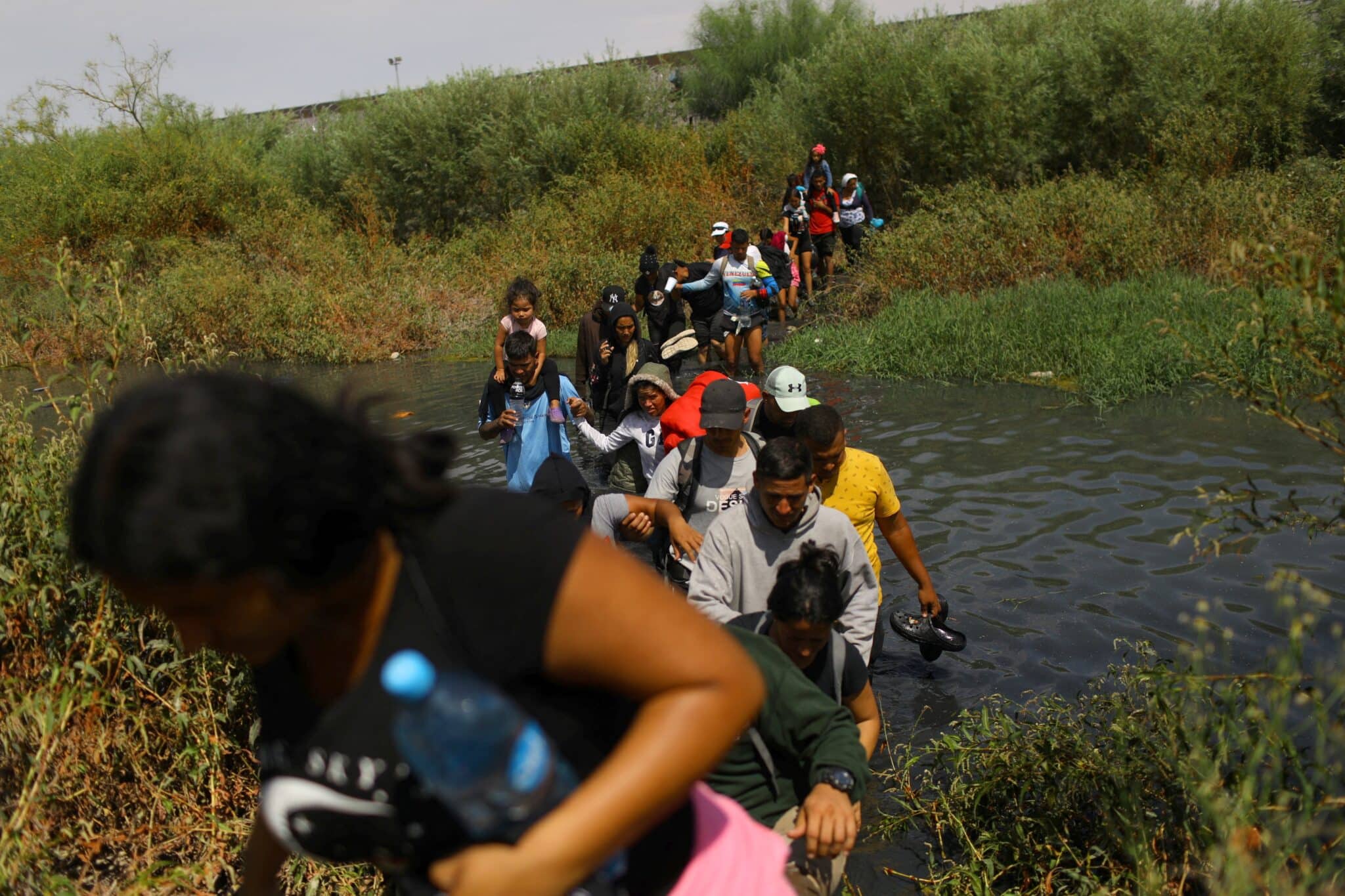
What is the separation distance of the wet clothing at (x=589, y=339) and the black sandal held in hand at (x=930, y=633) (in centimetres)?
505

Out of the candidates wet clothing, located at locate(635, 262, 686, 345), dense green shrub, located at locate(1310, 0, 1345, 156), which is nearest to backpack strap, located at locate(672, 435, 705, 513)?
wet clothing, located at locate(635, 262, 686, 345)

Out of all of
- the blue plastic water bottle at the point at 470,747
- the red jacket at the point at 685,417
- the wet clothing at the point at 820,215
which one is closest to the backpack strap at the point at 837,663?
the blue plastic water bottle at the point at 470,747

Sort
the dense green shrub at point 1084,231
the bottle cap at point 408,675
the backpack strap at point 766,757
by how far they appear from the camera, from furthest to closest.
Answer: the dense green shrub at point 1084,231, the backpack strap at point 766,757, the bottle cap at point 408,675

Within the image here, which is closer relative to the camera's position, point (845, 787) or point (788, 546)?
point (845, 787)

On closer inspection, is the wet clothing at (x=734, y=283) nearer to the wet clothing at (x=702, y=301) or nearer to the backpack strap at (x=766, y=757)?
the wet clothing at (x=702, y=301)

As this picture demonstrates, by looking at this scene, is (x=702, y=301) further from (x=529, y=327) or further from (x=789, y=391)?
(x=789, y=391)

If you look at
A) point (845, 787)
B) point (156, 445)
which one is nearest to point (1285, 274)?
point (845, 787)

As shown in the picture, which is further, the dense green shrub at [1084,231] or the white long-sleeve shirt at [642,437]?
the dense green shrub at [1084,231]

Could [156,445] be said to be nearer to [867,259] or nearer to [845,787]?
[845,787]

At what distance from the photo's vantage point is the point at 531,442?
8070mm

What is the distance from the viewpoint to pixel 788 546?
4781mm

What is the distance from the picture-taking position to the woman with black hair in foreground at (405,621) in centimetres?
124

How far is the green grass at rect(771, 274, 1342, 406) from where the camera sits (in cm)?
1241

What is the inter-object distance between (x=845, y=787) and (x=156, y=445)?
7.14 feet
